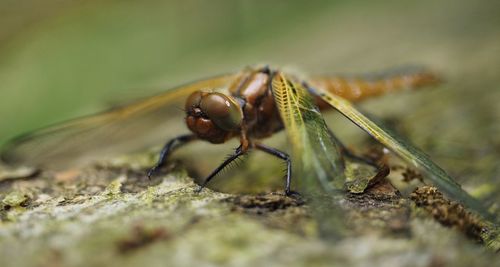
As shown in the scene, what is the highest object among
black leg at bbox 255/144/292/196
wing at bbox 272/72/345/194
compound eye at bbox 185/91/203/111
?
compound eye at bbox 185/91/203/111

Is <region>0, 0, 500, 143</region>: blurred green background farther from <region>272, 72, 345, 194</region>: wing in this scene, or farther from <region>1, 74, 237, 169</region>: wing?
<region>272, 72, 345, 194</region>: wing

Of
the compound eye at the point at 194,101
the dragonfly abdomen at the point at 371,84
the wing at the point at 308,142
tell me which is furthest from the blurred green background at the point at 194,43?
the wing at the point at 308,142

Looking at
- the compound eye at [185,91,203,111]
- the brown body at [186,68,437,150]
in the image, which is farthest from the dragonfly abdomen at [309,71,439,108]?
the compound eye at [185,91,203,111]

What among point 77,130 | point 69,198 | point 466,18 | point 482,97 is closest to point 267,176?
point 69,198

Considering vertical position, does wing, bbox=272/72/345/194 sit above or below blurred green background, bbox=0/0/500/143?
below

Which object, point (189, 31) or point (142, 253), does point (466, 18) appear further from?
point (142, 253)

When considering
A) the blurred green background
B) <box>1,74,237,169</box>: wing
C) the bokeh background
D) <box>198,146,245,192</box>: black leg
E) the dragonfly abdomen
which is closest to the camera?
<box>198,146,245,192</box>: black leg

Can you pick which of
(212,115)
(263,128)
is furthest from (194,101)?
(263,128)
